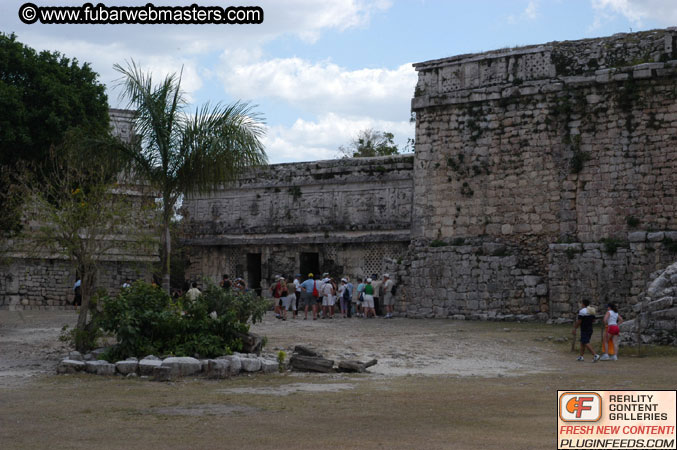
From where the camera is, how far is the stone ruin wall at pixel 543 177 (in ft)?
62.6

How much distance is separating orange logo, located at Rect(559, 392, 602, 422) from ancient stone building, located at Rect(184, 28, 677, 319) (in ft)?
39.0

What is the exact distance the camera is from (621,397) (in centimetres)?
817

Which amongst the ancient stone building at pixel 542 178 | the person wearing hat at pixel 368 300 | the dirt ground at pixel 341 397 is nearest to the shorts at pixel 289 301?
the person wearing hat at pixel 368 300

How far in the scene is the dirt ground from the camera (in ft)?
25.5

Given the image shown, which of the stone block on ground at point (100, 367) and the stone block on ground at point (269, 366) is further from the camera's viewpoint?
the stone block on ground at point (269, 366)

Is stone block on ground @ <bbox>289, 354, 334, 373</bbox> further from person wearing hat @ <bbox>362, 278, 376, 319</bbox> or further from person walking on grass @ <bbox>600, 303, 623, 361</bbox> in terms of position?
person wearing hat @ <bbox>362, 278, 376, 319</bbox>

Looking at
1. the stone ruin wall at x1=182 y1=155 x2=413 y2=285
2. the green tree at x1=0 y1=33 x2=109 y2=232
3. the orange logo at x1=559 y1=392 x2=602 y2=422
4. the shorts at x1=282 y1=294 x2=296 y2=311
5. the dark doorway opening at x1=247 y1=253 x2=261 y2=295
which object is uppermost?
the green tree at x1=0 y1=33 x2=109 y2=232

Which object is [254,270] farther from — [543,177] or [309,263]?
[543,177]

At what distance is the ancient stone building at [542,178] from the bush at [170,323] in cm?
886

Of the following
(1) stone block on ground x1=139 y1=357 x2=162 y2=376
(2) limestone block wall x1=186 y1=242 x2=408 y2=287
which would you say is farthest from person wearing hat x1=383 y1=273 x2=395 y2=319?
(1) stone block on ground x1=139 y1=357 x2=162 y2=376

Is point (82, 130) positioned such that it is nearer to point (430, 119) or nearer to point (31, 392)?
point (31, 392)

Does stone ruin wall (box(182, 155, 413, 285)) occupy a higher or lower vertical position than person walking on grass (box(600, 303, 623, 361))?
higher

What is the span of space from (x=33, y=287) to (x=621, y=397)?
2218cm

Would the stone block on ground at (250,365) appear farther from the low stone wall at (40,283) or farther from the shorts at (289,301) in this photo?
the low stone wall at (40,283)
